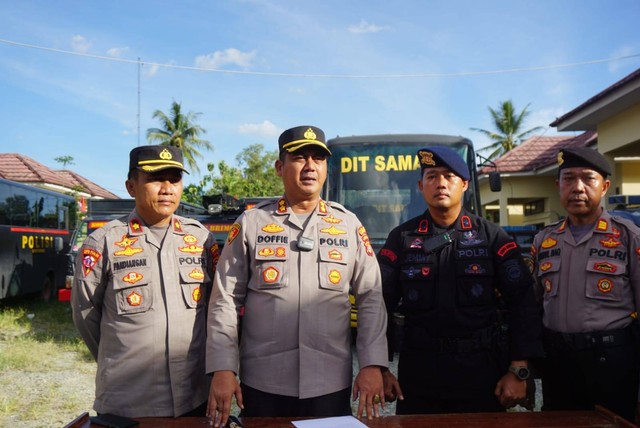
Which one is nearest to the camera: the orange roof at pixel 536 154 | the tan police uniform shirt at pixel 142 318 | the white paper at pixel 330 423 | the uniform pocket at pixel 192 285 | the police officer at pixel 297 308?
the white paper at pixel 330 423

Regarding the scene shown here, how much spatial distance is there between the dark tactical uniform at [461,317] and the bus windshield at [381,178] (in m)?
3.36

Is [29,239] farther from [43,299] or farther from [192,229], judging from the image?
[192,229]

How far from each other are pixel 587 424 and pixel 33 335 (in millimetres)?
8070

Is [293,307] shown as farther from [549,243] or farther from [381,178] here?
[381,178]

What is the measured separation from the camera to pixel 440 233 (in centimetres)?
241

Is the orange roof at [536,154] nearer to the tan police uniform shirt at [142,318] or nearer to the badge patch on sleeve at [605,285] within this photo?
the badge patch on sleeve at [605,285]

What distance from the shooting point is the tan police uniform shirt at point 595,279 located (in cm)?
239

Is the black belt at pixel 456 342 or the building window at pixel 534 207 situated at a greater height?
the building window at pixel 534 207

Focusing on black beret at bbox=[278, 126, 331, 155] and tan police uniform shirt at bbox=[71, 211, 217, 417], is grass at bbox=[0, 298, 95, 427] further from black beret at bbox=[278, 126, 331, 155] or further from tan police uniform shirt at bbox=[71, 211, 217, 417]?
black beret at bbox=[278, 126, 331, 155]

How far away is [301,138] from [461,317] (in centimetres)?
107

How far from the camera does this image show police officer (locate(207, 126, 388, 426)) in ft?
6.69

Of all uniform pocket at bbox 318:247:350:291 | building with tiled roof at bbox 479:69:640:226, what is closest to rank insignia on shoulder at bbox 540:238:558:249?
uniform pocket at bbox 318:247:350:291

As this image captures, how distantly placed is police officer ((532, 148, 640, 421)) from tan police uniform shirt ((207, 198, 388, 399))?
98 cm

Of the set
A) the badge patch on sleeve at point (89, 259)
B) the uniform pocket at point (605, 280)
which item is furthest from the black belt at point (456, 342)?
the badge patch on sleeve at point (89, 259)
